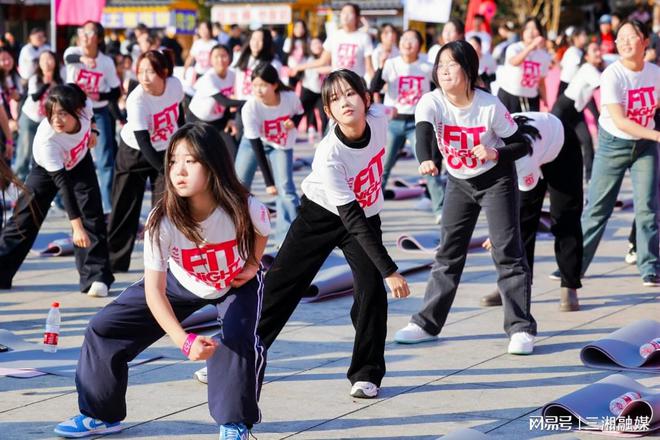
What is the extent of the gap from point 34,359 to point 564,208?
3.26m

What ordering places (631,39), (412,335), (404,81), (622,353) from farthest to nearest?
(404,81) → (631,39) → (412,335) → (622,353)

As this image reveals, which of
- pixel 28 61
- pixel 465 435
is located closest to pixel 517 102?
pixel 28 61

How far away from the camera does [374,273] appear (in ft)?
17.8

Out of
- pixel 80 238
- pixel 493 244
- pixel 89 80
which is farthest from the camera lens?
pixel 89 80

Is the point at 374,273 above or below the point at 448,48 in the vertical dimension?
below

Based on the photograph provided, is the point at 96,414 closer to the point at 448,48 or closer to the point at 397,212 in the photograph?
the point at 448,48

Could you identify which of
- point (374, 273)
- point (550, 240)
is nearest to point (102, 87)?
point (550, 240)

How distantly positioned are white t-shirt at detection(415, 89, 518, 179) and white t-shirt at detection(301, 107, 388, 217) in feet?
1.81

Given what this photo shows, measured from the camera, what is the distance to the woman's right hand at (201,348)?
427cm

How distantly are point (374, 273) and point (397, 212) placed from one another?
6.24m

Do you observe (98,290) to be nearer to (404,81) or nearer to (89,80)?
(89,80)

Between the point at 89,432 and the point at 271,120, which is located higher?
the point at 271,120

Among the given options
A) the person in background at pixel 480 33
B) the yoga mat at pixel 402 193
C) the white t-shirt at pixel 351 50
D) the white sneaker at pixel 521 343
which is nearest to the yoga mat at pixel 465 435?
the white sneaker at pixel 521 343

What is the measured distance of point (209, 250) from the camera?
4555mm
